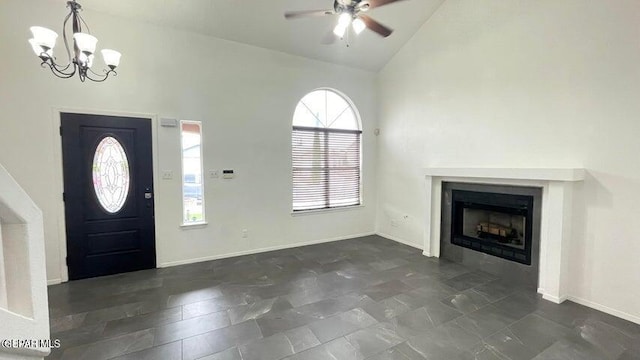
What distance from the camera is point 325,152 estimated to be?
5.26 m

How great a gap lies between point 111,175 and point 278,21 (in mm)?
3132

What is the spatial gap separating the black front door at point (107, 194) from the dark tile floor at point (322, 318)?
284mm

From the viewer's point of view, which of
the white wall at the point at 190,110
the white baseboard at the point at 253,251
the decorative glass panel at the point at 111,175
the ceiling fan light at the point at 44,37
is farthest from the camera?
the white baseboard at the point at 253,251

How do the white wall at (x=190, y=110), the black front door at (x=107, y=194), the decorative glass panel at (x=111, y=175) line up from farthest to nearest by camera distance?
the decorative glass panel at (x=111, y=175) → the black front door at (x=107, y=194) → the white wall at (x=190, y=110)

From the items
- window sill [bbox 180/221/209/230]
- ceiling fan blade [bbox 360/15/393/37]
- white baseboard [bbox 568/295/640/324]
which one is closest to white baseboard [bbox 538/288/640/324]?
white baseboard [bbox 568/295/640/324]

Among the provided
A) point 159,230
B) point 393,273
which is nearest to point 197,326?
point 159,230

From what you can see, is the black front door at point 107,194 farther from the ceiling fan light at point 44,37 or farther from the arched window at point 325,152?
the arched window at point 325,152

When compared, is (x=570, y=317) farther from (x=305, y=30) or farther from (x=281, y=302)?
(x=305, y=30)

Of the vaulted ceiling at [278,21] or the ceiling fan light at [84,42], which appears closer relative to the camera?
the ceiling fan light at [84,42]

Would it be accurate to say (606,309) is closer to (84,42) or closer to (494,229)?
(494,229)

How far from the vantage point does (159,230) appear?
3.96 meters

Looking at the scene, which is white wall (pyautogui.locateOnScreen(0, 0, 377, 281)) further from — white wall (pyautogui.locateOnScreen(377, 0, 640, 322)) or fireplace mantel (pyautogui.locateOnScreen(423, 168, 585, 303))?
fireplace mantel (pyautogui.locateOnScreen(423, 168, 585, 303))

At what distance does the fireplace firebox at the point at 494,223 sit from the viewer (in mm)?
3396

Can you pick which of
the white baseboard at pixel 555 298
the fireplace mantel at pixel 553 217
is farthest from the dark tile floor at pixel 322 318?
the fireplace mantel at pixel 553 217
